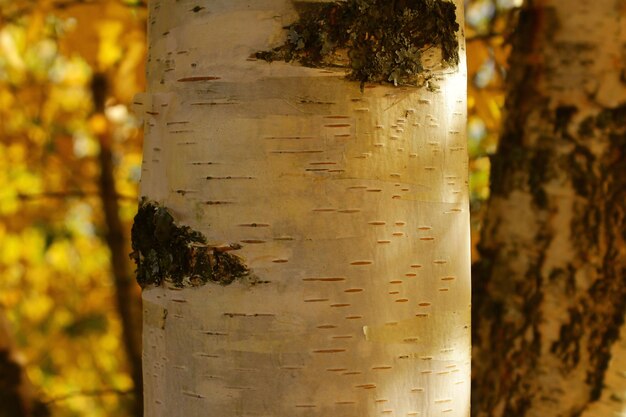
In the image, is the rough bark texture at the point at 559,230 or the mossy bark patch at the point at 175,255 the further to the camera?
the rough bark texture at the point at 559,230

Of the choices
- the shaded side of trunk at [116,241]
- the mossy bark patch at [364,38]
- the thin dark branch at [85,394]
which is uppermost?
the mossy bark patch at [364,38]

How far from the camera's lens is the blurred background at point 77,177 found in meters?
2.09

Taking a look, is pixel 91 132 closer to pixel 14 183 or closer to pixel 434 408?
pixel 14 183

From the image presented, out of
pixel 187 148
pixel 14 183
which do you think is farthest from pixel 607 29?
pixel 14 183

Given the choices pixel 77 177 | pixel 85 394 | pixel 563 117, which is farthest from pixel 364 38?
pixel 77 177

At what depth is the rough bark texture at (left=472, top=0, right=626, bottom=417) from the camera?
1.52m

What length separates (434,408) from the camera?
829 millimetres

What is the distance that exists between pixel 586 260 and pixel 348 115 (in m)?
0.97

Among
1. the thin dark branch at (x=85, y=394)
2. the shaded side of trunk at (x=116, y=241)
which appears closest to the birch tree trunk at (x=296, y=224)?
the thin dark branch at (x=85, y=394)

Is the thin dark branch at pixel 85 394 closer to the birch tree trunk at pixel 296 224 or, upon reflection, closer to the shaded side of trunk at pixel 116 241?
the shaded side of trunk at pixel 116 241

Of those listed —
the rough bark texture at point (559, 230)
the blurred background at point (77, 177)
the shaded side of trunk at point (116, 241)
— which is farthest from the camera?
the shaded side of trunk at point (116, 241)

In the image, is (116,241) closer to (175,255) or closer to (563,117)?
(563,117)

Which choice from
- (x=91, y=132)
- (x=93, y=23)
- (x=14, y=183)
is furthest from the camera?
(x=14, y=183)

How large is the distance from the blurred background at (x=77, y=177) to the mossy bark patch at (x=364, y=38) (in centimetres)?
99
